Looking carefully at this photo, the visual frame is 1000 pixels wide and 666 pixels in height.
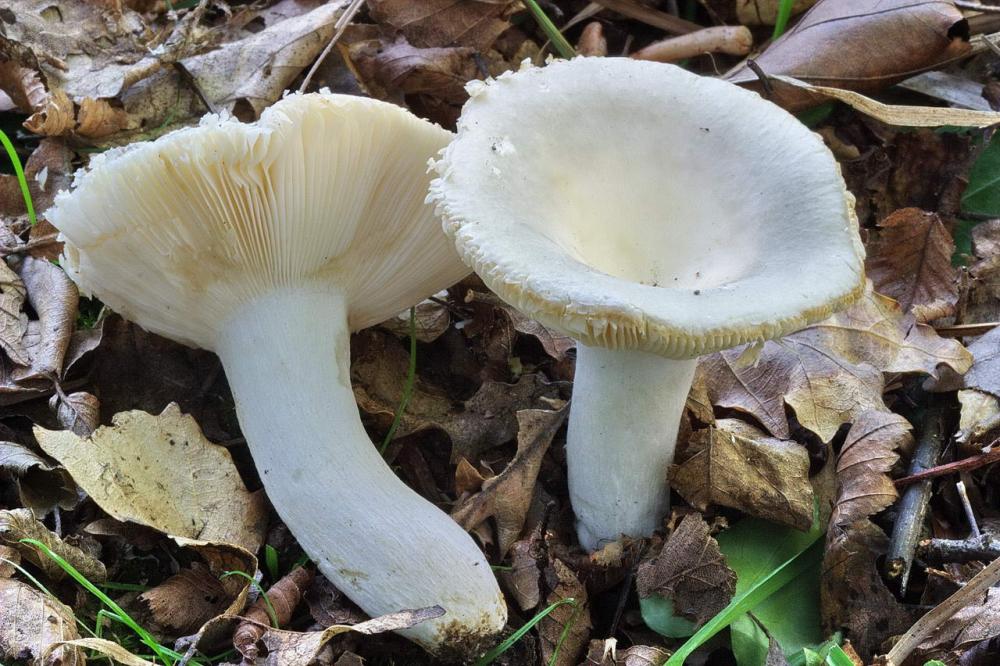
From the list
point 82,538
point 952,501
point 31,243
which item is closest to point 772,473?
point 952,501

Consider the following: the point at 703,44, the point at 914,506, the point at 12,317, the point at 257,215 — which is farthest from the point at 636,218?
the point at 12,317

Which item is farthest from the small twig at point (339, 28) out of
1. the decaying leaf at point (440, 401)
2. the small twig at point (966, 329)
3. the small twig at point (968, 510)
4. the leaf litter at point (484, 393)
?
the small twig at point (968, 510)

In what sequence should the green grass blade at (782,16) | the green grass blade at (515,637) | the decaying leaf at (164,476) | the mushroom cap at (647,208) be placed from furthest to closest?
1. the green grass blade at (782,16)
2. the decaying leaf at (164,476)
3. the green grass blade at (515,637)
4. the mushroom cap at (647,208)

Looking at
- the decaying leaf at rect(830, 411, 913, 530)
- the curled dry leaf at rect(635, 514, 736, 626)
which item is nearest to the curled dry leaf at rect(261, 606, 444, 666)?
the curled dry leaf at rect(635, 514, 736, 626)

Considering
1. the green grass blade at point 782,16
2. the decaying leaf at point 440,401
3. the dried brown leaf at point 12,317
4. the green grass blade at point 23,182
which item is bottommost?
the decaying leaf at point 440,401

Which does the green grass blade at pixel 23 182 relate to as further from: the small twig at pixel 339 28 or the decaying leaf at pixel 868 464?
the decaying leaf at pixel 868 464

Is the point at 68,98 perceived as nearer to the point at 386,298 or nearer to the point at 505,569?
the point at 386,298

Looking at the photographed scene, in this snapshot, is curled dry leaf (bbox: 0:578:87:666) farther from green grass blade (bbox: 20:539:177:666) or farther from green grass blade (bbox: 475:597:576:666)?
green grass blade (bbox: 475:597:576:666)
